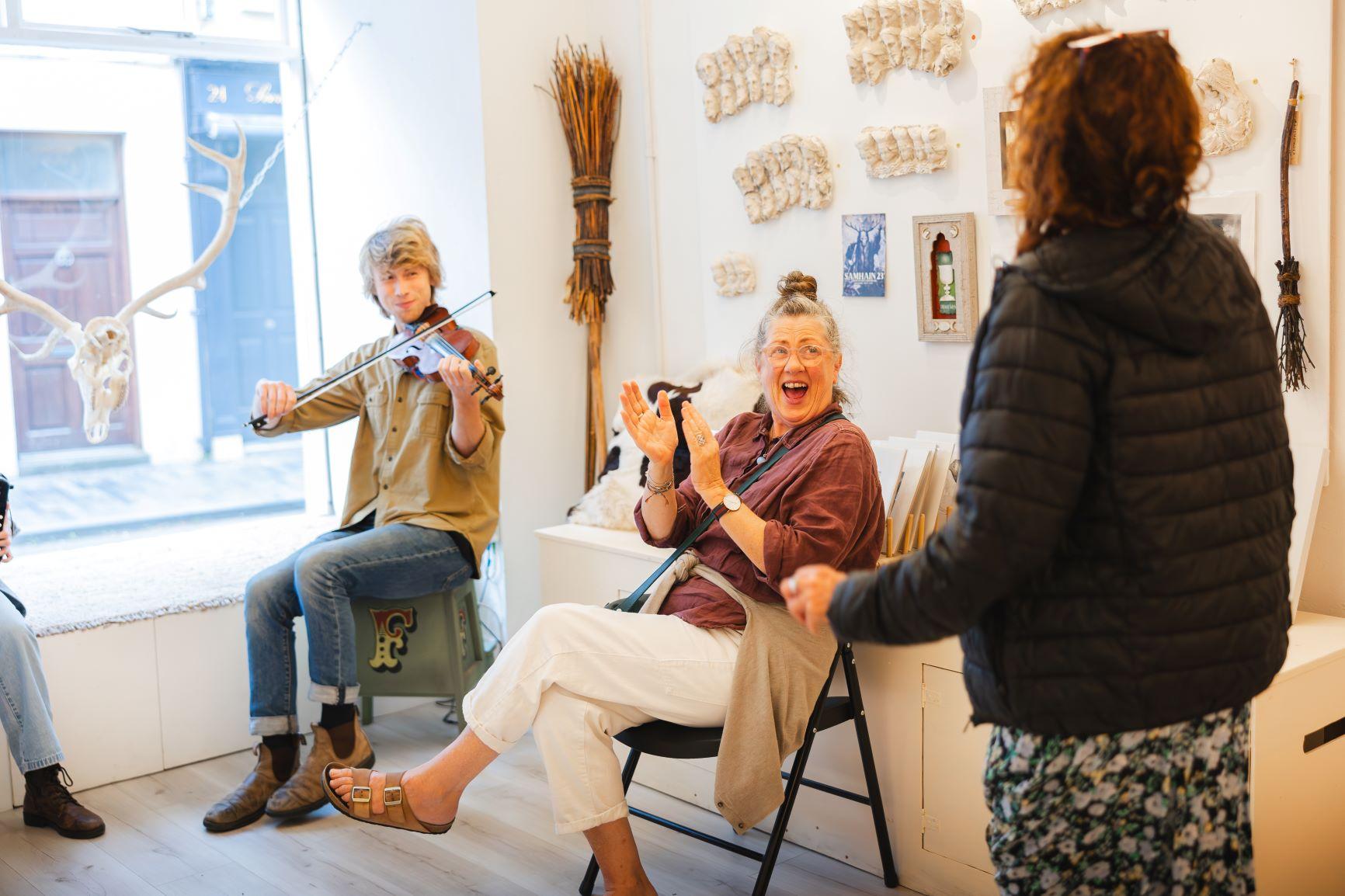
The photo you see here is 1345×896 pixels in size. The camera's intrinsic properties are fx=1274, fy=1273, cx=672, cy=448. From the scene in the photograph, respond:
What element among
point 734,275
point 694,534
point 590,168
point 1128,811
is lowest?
point 1128,811

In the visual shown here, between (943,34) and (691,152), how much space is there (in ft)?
3.43

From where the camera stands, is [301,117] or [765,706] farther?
[301,117]

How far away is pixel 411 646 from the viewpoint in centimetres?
354

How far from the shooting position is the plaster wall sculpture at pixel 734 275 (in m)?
3.62

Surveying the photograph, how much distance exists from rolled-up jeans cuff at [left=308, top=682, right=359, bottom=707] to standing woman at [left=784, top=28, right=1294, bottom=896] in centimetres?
210

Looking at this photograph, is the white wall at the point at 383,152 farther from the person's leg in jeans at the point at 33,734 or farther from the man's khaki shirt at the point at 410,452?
the person's leg in jeans at the point at 33,734

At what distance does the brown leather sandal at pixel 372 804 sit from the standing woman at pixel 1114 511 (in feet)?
4.32

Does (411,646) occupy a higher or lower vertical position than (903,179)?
lower

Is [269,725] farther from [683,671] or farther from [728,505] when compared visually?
[728,505]

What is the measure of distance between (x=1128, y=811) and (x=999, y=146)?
185 cm

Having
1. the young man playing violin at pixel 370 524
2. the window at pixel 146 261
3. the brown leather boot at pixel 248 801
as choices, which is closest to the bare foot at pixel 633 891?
the young man playing violin at pixel 370 524

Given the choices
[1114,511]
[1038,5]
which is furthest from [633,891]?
[1038,5]

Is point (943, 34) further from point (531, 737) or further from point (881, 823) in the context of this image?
point (531, 737)

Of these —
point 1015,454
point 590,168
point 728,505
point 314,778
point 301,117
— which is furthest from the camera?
point 301,117
